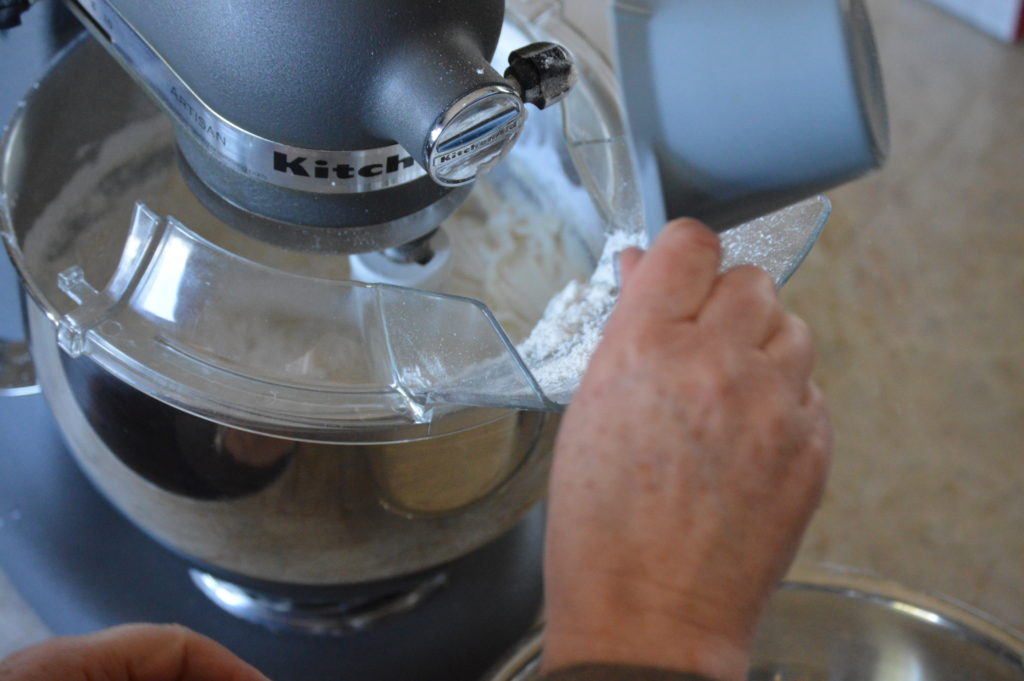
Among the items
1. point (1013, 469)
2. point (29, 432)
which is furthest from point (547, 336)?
point (1013, 469)

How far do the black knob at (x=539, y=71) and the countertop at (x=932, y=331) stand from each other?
42cm

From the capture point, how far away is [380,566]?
0.50 meters

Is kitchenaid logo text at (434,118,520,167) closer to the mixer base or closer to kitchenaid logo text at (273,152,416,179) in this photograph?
kitchenaid logo text at (273,152,416,179)

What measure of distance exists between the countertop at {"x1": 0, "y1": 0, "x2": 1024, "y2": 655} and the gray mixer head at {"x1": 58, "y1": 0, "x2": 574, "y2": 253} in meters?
0.35

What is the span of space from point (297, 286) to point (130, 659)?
0.17 meters

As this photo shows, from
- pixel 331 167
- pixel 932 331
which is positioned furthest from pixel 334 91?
pixel 932 331

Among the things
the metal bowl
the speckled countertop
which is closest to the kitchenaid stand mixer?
the metal bowl

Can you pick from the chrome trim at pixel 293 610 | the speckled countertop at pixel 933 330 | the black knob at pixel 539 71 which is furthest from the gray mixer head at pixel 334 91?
the speckled countertop at pixel 933 330

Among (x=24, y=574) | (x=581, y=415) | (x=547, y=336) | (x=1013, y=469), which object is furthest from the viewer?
(x=1013, y=469)

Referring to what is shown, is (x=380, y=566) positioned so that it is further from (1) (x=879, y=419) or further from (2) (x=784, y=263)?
(1) (x=879, y=419)

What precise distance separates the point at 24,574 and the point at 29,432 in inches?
3.0

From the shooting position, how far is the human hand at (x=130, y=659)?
415 millimetres

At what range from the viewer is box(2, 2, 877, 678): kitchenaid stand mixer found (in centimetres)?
36

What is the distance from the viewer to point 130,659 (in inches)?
17.1
